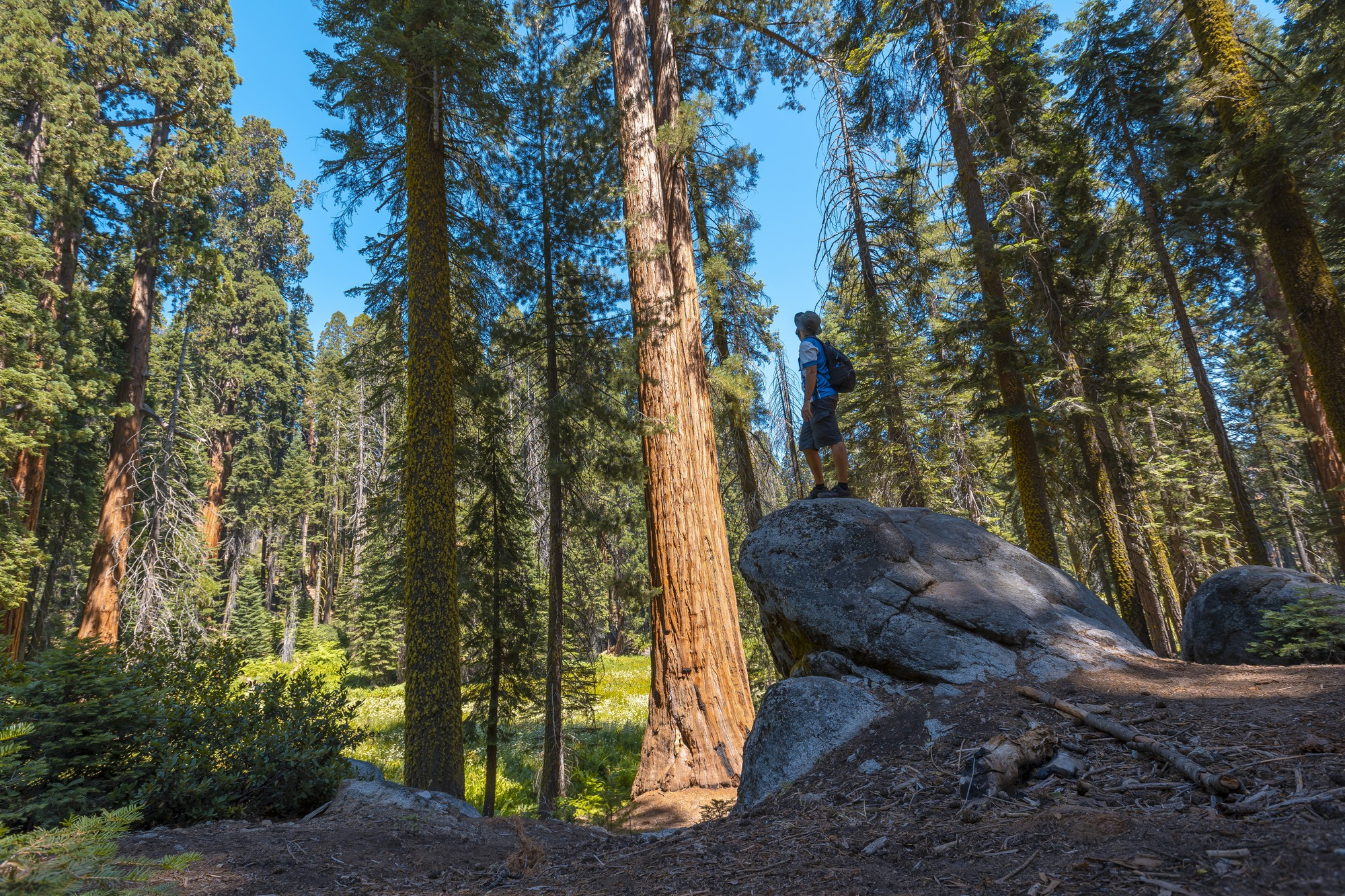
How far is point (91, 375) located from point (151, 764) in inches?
502

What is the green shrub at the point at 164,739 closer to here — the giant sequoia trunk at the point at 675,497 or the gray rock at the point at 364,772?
the gray rock at the point at 364,772

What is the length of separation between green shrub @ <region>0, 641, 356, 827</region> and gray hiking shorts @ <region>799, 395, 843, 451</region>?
19.1 feet

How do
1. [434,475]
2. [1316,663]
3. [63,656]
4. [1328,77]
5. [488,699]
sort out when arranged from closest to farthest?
[1316,663] → [63,656] → [434,475] → [1328,77] → [488,699]

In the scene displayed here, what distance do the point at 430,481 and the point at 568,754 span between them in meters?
6.66

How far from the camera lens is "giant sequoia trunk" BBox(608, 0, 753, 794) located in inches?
253

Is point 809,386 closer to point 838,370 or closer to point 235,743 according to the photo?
point 838,370

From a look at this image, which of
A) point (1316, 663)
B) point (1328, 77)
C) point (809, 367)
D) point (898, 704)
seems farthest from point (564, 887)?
point (1328, 77)

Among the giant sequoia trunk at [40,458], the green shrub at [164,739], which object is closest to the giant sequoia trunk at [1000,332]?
the green shrub at [164,739]

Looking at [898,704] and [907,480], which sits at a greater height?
[907,480]

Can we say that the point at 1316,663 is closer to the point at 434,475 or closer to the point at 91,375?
the point at 434,475

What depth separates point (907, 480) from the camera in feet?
41.0

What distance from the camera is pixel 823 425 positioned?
619cm

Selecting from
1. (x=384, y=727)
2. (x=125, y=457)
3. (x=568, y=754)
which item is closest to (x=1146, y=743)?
(x=568, y=754)

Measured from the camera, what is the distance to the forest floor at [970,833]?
1.90 metres
